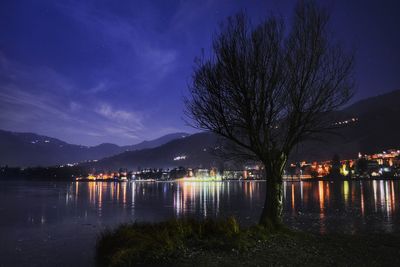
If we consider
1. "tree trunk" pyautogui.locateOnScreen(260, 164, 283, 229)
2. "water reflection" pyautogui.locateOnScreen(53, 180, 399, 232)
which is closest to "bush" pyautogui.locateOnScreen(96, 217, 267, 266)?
"tree trunk" pyautogui.locateOnScreen(260, 164, 283, 229)

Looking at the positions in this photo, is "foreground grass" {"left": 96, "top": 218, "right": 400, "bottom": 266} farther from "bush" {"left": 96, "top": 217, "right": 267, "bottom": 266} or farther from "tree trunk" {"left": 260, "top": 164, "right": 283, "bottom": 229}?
"tree trunk" {"left": 260, "top": 164, "right": 283, "bottom": 229}

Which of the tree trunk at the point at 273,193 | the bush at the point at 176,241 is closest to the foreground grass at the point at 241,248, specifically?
the bush at the point at 176,241

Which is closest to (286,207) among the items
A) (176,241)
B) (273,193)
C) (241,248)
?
(273,193)

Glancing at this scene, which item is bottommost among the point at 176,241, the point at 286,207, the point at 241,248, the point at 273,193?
the point at 286,207

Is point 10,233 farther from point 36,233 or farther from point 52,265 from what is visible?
point 52,265

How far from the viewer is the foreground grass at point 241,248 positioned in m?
12.5

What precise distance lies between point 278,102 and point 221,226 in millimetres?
5917

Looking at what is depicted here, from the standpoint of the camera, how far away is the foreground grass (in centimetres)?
1252

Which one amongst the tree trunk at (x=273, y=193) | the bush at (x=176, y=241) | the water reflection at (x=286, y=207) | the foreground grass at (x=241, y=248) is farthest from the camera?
the water reflection at (x=286, y=207)

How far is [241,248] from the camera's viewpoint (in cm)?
1338

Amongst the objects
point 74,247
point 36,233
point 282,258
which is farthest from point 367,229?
point 36,233

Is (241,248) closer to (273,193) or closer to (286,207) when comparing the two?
(273,193)

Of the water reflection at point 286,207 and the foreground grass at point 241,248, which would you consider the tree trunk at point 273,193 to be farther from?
the water reflection at point 286,207

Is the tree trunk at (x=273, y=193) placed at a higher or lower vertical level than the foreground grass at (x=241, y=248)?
higher
